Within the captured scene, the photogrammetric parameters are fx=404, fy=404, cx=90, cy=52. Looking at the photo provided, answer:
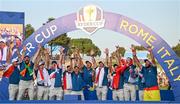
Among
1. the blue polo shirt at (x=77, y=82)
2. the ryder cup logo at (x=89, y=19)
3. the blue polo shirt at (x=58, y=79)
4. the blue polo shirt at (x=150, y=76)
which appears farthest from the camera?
the ryder cup logo at (x=89, y=19)

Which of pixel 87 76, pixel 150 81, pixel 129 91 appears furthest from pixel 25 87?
pixel 150 81

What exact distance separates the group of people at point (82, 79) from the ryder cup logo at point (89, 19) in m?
0.92

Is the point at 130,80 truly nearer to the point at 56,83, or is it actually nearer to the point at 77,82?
the point at 77,82

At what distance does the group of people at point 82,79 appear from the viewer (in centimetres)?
1118

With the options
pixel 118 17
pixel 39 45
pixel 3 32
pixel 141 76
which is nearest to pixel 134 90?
pixel 141 76

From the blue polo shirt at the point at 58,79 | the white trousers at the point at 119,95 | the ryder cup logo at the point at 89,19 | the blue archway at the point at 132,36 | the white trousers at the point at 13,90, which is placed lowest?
the white trousers at the point at 119,95

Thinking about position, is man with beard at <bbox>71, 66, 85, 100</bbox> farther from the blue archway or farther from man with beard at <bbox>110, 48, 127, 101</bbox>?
the blue archway

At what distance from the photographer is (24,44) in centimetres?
1182

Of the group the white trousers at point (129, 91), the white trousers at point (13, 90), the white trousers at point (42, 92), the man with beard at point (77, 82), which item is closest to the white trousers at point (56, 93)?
the white trousers at point (42, 92)

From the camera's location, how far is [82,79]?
1128cm

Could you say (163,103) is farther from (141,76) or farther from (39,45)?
(39,45)

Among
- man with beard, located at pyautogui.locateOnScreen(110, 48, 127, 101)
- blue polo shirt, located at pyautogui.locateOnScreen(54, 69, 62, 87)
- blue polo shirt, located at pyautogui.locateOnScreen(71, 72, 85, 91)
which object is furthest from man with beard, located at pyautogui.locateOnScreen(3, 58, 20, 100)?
man with beard, located at pyautogui.locateOnScreen(110, 48, 127, 101)

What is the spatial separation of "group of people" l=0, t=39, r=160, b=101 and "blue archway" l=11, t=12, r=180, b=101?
313 millimetres

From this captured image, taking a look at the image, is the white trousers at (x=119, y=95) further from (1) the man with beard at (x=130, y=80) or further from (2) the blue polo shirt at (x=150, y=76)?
(2) the blue polo shirt at (x=150, y=76)
